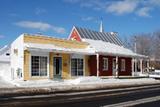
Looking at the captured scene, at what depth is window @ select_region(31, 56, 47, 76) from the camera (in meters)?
29.3

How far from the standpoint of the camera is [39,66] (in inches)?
1167

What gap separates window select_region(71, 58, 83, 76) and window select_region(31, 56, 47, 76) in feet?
13.7

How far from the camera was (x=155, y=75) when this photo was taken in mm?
42688

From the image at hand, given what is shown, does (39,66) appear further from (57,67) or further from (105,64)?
(105,64)

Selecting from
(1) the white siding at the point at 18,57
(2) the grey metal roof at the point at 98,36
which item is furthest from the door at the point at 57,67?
(2) the grey metal roof at the point at 98,36

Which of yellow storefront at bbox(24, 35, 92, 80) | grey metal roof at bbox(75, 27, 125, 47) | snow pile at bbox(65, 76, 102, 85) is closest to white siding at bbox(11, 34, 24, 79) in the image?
yellow storefront at bbox(24, 35, 92, 80)

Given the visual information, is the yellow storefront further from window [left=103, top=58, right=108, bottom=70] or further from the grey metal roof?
the grey metal roof

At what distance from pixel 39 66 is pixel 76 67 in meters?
5.60

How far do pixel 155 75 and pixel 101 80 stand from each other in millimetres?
13020

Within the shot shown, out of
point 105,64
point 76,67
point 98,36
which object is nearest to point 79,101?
point 76,67

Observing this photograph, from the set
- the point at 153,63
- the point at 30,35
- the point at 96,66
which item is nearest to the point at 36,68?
the point at 30,35

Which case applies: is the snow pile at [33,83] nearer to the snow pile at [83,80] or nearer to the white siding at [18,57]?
the white siding at [18,57]

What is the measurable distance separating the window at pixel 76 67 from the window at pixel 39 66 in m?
4.19

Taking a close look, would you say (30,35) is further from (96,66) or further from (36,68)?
(96,66)
